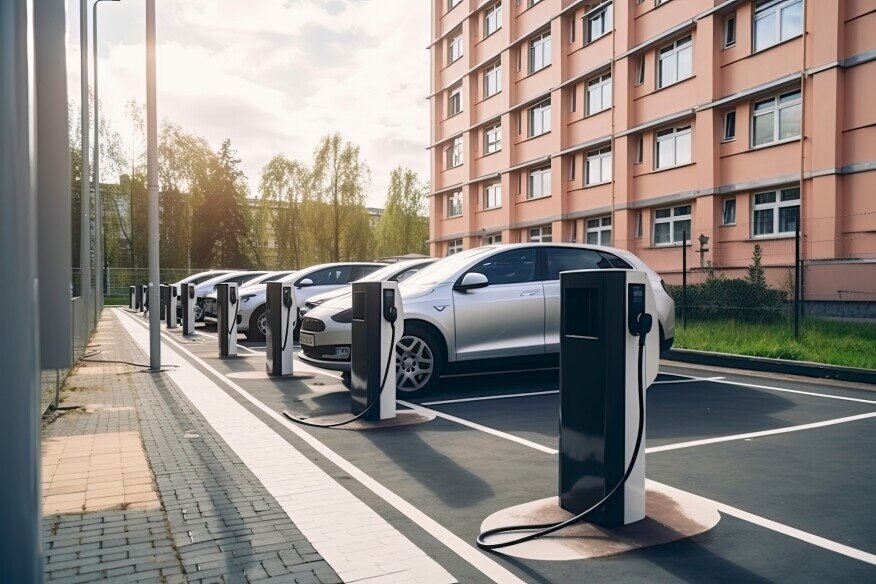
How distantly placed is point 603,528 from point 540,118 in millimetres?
31485

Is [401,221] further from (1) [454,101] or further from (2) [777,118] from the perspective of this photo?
(2) [777,118]

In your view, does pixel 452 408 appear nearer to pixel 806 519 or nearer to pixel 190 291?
pixel 806 519

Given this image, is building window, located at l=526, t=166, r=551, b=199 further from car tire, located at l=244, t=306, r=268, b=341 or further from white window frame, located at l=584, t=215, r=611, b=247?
car tire, located at l=244, t=306, r=268, b=341

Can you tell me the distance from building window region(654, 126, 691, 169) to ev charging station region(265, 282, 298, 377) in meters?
18.2

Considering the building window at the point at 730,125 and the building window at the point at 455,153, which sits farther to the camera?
the building window at the point at 455,153

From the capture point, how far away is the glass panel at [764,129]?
21922mm

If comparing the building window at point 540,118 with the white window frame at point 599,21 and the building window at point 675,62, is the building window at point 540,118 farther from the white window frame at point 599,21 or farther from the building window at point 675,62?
the building window at point 675,62

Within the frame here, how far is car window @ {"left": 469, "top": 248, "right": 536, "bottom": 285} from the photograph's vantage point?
9.10 m

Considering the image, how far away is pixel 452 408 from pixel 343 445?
6.36 feet

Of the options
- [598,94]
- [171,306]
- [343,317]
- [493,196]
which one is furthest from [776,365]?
[493,196]

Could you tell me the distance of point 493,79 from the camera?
37.9m

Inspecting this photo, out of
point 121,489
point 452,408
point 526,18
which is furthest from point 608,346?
point 526,18

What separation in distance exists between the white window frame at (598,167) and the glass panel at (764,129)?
269 inches

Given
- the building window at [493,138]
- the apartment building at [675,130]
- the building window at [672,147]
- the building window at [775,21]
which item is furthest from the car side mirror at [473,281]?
the building window at [493,138]
